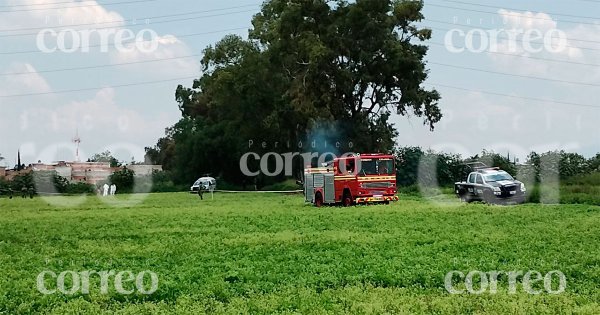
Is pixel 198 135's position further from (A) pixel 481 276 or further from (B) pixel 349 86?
(A) pixel 481 276

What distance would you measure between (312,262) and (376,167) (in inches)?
1068

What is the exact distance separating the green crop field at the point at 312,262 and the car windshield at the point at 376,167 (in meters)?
14.0

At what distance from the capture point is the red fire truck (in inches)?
1676

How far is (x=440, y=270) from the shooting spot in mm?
14531

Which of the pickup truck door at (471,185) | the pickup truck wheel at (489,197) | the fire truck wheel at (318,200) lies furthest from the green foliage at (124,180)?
the pickup truck wheel at (489,197)

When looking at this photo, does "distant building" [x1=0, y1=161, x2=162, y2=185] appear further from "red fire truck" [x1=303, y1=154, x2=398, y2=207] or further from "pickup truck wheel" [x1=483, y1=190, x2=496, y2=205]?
"pickup truck wheel" [x1=483, y1=190, x2=496, y2=205]

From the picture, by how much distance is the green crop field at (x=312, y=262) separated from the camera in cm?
1195

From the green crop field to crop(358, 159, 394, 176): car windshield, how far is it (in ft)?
45.9

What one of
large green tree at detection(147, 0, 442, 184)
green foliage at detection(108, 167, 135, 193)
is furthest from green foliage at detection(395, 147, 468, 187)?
green foliage at detection(108, 167, 135, 193)

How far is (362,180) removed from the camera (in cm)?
4253

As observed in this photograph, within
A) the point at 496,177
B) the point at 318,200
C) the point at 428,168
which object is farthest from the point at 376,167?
the point at 428,168

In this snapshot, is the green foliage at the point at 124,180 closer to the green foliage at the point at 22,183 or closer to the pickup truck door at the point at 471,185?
the green foliage at the point at 22,183

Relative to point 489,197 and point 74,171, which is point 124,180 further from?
point 489,197

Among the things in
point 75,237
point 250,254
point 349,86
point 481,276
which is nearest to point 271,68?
point 349,86
